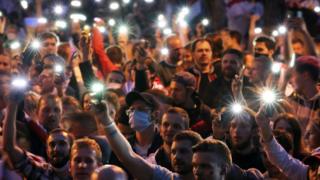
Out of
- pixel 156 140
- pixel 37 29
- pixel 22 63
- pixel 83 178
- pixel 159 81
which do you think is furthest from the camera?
pixel 37 29

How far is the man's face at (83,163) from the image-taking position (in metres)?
6.04

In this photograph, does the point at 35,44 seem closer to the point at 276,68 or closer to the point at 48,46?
the point at 48,46

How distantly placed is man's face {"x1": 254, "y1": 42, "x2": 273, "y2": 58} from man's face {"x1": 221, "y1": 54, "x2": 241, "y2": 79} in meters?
0.79

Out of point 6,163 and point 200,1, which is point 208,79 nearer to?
point 6,163

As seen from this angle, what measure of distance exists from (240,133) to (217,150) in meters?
1.23

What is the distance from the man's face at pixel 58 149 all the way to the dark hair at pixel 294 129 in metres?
1.77

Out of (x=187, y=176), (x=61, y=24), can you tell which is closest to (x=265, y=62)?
(x=187, y=176)

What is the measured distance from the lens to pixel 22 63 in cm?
903

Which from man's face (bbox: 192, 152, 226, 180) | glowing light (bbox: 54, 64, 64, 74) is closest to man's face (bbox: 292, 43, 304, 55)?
glowing light (bbox: 54, 64, 64, 74)

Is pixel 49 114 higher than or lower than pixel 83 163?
higher

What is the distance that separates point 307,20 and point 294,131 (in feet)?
22.9

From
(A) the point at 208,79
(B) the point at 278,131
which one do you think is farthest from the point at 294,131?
(A) the point at 208,79

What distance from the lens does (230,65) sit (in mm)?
8859

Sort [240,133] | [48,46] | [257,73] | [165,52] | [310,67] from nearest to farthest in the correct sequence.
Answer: [240,133], [310,67], [257,73], [48,46], [165,52]
